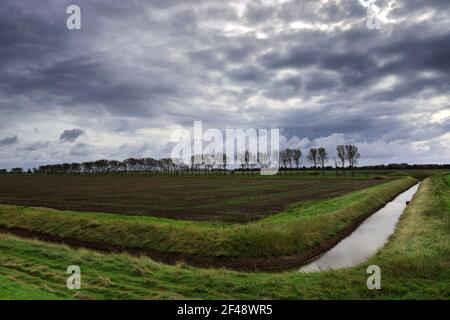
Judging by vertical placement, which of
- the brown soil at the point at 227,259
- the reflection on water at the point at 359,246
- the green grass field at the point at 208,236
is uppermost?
the green grass field at the point at 208,236

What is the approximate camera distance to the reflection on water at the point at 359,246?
2292 cm

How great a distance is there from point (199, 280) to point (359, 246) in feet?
53.0

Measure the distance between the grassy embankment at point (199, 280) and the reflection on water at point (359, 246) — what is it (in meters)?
2.71

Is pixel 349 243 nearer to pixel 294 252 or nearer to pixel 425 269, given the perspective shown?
pixel 294 252

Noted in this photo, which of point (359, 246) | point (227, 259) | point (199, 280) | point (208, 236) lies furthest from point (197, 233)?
point (359, 246)

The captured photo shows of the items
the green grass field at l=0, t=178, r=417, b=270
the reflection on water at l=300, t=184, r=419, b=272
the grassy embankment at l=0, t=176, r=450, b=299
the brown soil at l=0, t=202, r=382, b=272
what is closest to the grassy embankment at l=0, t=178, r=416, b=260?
the green grass field at l=0, t=178, r=417, b=270

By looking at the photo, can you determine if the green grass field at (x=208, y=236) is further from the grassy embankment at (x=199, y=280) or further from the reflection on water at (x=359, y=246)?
the grassy embankment at (x=199, y=280)

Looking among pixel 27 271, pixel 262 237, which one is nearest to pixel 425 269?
pixel 262 237

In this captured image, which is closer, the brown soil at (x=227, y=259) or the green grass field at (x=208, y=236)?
the brown soil at (x=227, y=259)

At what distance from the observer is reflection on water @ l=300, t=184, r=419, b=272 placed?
22.9 m

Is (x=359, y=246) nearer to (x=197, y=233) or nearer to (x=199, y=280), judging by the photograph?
(x=197, y=233)

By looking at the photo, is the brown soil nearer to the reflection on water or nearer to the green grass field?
the green grass field

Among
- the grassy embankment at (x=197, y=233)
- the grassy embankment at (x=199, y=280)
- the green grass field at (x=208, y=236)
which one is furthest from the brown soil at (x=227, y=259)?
the grassy embankment at (x=199, y=280)
